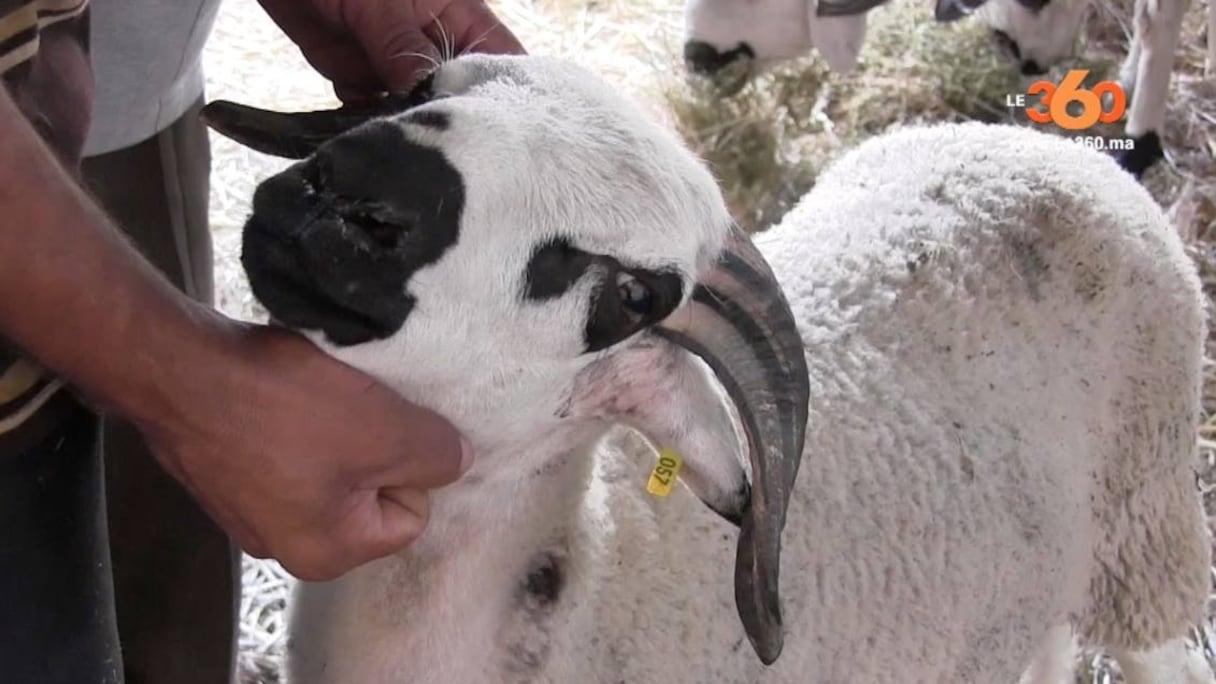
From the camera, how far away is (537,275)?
106 centimetres

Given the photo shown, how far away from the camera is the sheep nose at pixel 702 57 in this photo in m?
3.66

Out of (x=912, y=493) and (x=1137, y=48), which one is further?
(x=1137, y=48)

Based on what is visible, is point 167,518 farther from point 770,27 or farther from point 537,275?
point 770,27

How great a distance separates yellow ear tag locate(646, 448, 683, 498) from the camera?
1239 mm

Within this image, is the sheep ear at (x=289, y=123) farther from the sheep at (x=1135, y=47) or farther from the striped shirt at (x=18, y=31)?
the sheep at (x=1135, y=47)

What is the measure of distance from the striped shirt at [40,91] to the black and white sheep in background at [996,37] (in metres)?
2.58

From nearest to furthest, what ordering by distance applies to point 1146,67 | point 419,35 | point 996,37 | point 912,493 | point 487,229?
point 487,229 → point 419,35 → point 912,493 → point 1146,67 → point 996,37

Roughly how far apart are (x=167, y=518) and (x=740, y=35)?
7.90ft

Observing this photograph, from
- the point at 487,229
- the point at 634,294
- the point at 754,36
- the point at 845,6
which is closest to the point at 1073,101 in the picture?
the point at 845,6

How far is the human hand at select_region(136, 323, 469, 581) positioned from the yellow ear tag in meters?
0.26

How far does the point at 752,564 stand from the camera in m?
1.17

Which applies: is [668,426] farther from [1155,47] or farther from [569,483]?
[1155,47]

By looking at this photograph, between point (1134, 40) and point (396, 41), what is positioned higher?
point (396, 41)

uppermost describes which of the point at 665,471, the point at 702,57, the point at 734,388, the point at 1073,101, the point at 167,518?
the point at 734,388
